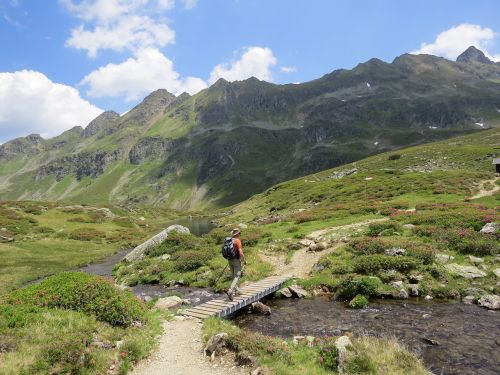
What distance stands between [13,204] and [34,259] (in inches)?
2209

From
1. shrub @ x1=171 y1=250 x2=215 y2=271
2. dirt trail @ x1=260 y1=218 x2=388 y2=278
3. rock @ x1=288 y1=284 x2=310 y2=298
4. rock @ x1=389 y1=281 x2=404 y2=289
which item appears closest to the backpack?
rock @ x1=288 y1=284 x2=310 y2=298

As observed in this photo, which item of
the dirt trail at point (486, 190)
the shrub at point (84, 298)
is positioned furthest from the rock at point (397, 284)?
the dirt trail at point (486, 190)

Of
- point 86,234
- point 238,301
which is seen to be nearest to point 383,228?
point 238,301

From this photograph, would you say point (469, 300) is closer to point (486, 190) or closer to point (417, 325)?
point (417, 325)

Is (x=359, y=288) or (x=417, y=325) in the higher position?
(x=359, y=288)

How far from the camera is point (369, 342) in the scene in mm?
12891

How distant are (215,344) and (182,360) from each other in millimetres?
1305

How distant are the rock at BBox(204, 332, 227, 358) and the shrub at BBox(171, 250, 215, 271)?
18906 mm

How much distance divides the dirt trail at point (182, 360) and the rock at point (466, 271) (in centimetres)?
1682

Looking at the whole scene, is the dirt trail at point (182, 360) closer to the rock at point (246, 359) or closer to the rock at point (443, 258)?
the rock at point (246, 359)

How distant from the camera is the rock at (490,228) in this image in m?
27.7

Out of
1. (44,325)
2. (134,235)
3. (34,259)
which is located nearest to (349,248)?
(44,325)

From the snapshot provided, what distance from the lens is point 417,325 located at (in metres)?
17.8

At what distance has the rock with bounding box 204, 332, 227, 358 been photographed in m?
13.9
